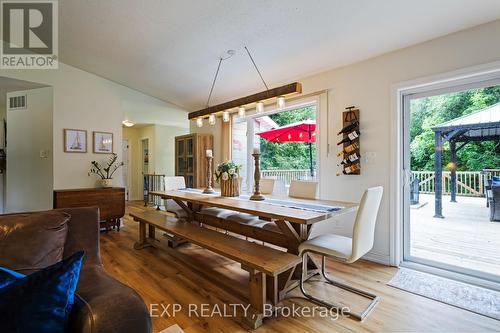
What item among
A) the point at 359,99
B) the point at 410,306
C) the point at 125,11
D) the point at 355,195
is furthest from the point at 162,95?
the point at 410,306

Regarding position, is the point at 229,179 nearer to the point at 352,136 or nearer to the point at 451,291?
the point at 352,136

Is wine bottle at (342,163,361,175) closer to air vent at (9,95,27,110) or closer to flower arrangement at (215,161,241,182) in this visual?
flower arrangement at (215,161,241,182)

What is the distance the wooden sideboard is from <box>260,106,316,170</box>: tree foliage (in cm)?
264

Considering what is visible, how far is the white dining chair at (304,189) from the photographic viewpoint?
297 cm

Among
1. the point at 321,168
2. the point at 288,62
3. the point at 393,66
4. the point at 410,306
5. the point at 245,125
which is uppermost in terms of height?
the point at 288,62

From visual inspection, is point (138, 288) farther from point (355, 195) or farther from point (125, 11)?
point (125, 11)

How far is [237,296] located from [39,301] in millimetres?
1637

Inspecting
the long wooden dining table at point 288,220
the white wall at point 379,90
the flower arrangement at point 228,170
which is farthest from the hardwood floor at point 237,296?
the flower arrangement at point 228,170

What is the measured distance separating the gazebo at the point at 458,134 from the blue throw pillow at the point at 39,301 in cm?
330

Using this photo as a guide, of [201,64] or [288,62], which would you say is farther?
[201,64]

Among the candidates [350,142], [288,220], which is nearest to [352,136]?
[350,142]

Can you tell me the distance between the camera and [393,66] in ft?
9.16

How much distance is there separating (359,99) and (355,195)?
3.85 ft

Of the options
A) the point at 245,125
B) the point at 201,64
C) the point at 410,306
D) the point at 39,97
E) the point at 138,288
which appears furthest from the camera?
the point at 245,125
